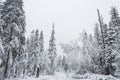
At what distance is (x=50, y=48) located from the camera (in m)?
44.2

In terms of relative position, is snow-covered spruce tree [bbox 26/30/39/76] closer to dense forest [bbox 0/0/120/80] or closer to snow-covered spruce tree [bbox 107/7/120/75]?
dense forest [bbox 0/0/120/80]

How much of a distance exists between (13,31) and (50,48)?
2715cm

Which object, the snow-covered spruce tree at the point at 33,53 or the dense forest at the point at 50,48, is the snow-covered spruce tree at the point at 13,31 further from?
the snow-covered spruce tree at the point at 33,53

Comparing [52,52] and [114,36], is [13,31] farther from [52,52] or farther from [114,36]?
[52,52]

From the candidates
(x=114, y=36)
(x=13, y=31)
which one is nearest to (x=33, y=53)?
(x=13, y=31)

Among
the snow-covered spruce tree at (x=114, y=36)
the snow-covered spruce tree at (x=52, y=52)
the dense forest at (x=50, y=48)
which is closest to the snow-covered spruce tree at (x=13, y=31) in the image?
the dense forest at (x=50, y=48)

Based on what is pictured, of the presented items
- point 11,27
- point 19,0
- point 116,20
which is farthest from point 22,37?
point 116,20

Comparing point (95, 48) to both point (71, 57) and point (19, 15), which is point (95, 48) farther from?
point (19, 15)

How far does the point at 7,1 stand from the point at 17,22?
347 centimetres

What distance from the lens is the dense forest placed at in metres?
17.1

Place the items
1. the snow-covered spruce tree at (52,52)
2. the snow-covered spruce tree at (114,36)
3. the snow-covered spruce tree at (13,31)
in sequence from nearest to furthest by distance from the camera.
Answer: the snow-covered spruce tree at (13,31), the snow-covered spruce tree at (114,36), the snow-covered spruce tree at (52,52)

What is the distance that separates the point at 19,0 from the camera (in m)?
18.5

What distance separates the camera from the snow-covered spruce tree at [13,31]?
16859mm

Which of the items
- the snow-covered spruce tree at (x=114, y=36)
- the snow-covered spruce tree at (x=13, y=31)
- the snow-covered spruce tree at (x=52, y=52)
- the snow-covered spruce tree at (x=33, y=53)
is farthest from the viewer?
the snow-covered spruce tree at (x=52, y=52)
